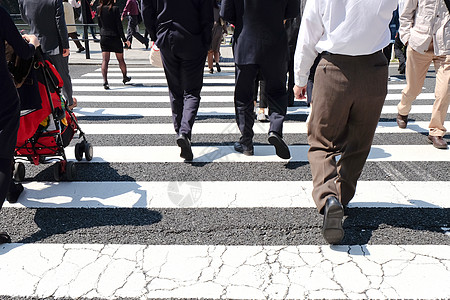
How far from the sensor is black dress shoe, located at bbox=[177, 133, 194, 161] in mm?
4242

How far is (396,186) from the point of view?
12.3 ft

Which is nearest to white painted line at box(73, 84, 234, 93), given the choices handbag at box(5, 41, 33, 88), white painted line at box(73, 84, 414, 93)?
white painted line at box(73, 84, 414, 93)

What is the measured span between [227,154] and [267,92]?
2.67 ft

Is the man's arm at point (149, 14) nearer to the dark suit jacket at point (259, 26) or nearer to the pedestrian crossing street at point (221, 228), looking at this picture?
the dark suit jacket at point (259, 26)

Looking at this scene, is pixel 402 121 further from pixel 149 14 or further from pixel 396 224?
pixel 149 14

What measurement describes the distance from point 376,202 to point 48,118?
116 inches

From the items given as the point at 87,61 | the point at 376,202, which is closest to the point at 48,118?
the point at 376,202

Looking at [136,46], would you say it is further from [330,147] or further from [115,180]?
[330,147]

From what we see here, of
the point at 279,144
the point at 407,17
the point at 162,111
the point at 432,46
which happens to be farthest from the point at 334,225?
the point at 162,111

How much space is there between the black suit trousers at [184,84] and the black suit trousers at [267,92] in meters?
0.46

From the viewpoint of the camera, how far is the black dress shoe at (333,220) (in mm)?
2627

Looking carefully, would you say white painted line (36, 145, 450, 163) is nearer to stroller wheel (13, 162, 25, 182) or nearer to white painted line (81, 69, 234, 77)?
stroller wheel (13, 162, 25, 182)

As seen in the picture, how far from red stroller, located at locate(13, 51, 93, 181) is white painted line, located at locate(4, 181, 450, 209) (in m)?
0.17

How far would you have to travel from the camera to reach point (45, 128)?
148 inches
